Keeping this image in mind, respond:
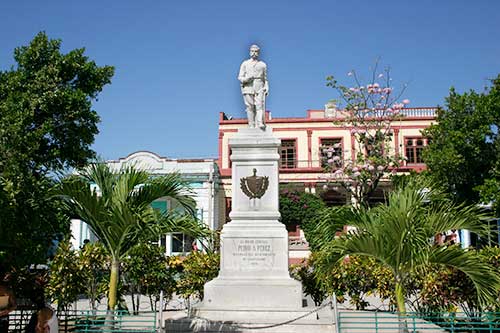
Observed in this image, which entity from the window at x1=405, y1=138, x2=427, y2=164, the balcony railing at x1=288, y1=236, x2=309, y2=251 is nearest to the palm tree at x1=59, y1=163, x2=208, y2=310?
the balcony railing at x1=288, y1=236, x2=309, y2=251

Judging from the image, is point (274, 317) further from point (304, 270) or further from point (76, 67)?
point (76, 67)

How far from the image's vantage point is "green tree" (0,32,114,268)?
25.2ft

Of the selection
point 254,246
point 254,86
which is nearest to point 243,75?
point 254,86

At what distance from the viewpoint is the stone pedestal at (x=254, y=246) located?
9.89 m

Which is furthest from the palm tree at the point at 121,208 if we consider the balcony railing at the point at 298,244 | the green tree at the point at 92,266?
the balcony railing at the point at 298,244

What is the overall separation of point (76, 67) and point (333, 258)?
23.0 feet

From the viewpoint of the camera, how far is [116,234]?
9.14m

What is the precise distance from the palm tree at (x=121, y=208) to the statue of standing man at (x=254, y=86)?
260 cm

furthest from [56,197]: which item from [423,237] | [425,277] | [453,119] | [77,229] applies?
[77,229]

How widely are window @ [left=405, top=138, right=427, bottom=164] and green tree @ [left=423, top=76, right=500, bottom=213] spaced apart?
1503 centimetres

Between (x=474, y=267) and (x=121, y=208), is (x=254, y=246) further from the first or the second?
(x=474, y=267)

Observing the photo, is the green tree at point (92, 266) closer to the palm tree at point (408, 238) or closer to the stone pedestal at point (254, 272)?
the stone pedestal at point (254, 272)

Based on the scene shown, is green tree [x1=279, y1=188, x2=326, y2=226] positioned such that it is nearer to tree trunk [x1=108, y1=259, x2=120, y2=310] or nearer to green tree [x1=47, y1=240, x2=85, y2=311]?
green tree [x1=47, y1=240, x2=85, y2=311]

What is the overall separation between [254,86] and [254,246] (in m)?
3.49
